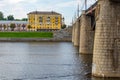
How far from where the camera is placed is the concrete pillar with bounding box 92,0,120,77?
3319cm

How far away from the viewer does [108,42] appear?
33.6 m

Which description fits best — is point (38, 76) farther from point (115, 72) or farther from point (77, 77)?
point (115, 72)

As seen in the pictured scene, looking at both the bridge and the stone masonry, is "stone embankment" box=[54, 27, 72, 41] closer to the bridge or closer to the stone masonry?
the stone masonry

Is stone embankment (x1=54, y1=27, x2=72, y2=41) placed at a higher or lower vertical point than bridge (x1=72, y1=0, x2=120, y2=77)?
lower

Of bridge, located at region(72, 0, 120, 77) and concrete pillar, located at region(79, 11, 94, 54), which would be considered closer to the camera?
bridge, located at region(72, 0, 120, 77)

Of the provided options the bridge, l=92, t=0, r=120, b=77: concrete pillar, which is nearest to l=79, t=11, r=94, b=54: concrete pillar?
the bridge

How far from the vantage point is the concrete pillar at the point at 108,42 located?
1307 inches

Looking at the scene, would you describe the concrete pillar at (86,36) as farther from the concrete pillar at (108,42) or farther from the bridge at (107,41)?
the concrete pillar at (108,42)

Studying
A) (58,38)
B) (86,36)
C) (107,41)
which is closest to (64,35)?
(58,38)

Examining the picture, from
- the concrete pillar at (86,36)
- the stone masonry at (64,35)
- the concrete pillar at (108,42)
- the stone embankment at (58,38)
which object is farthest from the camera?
the stone masonry at (64,35)

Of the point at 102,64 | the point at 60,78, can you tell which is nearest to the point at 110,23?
the point at 102,64

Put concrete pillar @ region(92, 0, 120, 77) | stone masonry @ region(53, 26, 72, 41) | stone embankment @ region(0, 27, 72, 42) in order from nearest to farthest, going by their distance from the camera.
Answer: concrete pillar @ region(92, 0, 120, 77) → stone embankment @ region(0, 27, 72, 42) → stone masonry @ region(53, 26, 72, 41)

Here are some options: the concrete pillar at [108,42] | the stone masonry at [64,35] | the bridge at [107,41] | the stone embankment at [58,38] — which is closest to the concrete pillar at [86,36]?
the bridge at [107,41]

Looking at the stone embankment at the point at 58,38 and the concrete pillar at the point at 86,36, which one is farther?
the stone embankment at the point at 58,38
